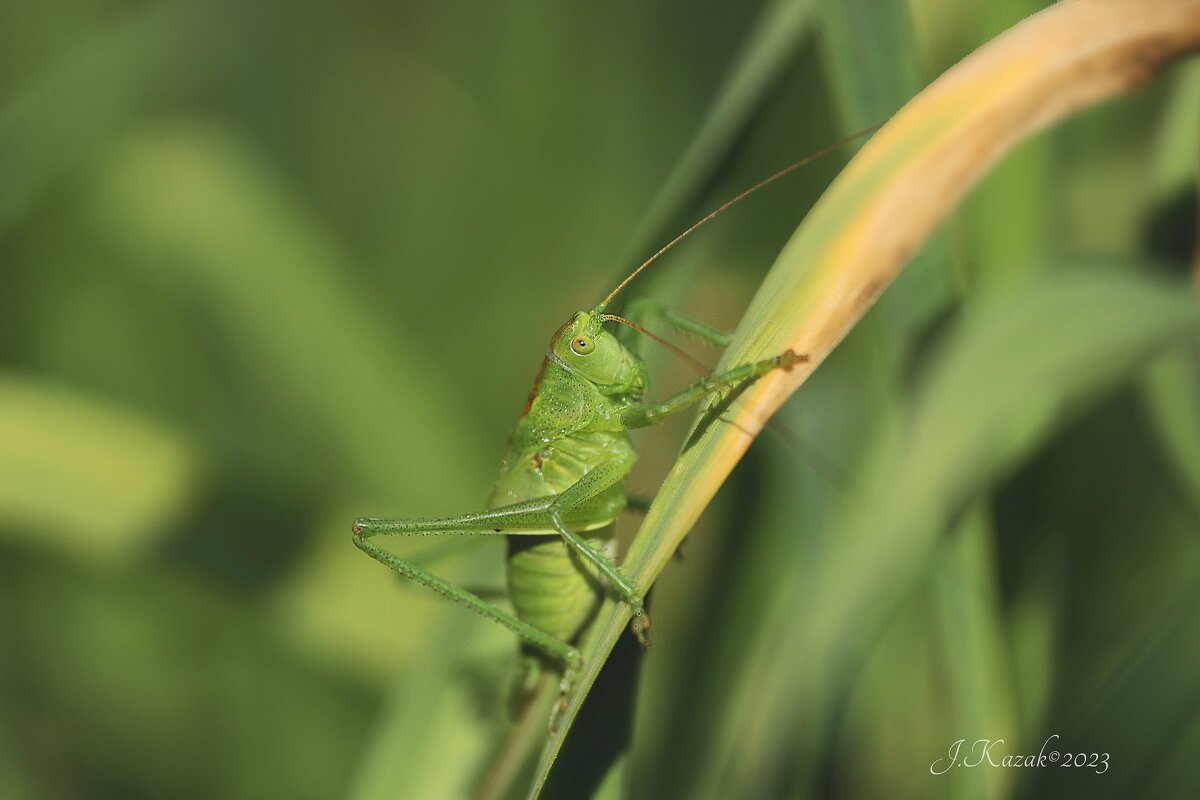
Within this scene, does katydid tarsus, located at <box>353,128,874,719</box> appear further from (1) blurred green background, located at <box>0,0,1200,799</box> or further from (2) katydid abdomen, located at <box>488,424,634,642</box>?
(1) blurred green background, located at <box>0,0,1200,799</box>

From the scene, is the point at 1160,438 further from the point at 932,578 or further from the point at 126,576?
the point at 126,576

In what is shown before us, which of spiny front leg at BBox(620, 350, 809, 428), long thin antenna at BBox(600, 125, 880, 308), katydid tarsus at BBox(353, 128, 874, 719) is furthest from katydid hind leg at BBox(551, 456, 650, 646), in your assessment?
long thin antenna at BBox(600, 125, 880, 308)

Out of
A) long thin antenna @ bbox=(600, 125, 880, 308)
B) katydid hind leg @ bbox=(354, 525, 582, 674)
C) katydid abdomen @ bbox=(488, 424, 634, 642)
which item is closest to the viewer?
long thin antenna @ bbox=(600, 125, 880, 308)

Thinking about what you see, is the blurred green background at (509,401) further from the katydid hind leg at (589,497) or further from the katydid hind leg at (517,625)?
the katydid hind leg at (589,497)

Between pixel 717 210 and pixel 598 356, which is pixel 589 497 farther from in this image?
pixel 717 210

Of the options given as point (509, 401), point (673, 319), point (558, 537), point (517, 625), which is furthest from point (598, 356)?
point (509, 401)

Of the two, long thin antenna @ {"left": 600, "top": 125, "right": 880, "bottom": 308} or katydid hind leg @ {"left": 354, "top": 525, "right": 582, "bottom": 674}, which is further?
katydid hind leg @ {"left": 354, "top": 525, "right": 582, "bottom": 674}
